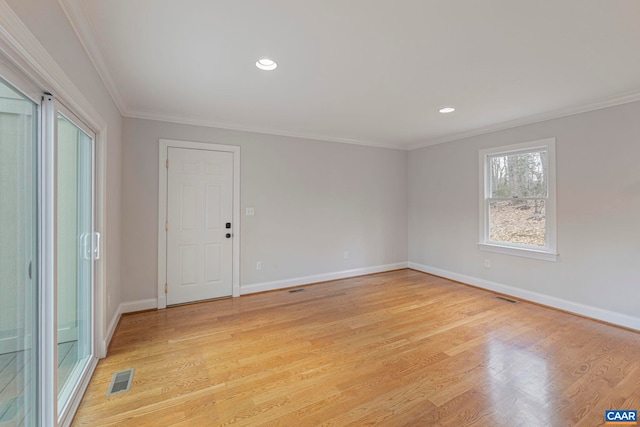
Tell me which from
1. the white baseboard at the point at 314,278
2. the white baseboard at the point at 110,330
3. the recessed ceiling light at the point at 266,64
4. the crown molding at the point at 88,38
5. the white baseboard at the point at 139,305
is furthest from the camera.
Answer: the white baseboard at the point at 314,278

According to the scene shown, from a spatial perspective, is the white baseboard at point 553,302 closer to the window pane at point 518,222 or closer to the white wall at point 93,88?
the window pane at point 518,222

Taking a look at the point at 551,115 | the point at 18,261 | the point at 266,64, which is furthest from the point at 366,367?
the point at 551,115

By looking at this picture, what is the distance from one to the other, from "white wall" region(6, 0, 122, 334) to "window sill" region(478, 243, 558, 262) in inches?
188

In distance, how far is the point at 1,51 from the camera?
40.1 inches

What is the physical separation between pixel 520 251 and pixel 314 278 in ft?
Result: 9.82

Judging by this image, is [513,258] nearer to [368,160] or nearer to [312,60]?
[368,160]

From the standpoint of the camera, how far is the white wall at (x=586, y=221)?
2941mm

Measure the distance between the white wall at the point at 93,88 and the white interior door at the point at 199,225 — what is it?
575 mm

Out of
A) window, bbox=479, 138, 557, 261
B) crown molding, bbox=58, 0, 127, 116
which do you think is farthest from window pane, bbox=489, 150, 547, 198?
crown molding, bbox=58, 0, 127, 116

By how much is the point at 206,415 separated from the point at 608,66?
398cm

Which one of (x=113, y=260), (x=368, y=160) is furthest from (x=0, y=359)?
(x=368, y=160)

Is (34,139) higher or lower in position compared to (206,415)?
higher

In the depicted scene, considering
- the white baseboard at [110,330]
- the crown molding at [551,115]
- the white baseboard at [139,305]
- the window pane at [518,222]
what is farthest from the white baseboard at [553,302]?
the white baseboard at [110,330]

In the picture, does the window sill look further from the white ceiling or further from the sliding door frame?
the sliding door frame
